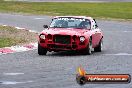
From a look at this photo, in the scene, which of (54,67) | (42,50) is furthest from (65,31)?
(54,67)

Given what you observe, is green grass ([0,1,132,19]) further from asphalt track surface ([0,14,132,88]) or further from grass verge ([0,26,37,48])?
asphalt track surface ([0,14,132,88])

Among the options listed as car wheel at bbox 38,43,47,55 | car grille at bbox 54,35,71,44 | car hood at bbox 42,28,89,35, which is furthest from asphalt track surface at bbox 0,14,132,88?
car hood at bbox 42,28,89,35

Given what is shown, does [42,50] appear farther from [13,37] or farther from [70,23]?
[13,37]

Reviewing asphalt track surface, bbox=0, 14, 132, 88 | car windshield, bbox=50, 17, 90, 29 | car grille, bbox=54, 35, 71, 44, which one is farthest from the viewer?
car windshield, bbox=50, 17, 90, 29

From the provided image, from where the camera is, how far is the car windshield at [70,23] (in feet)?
65.7

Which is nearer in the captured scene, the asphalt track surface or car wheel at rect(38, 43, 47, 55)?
the asphalt track surface

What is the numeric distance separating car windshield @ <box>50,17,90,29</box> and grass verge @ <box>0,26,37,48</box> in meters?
2.79

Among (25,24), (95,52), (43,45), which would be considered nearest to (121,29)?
(25,24)

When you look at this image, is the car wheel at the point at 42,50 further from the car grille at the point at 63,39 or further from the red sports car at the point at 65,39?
the car grille at the point at 63,39

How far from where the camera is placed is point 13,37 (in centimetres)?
2641

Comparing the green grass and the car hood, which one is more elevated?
the car hood

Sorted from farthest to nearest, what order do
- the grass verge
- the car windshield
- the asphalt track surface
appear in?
the grass verge
the car windshield
the asphalt track surface

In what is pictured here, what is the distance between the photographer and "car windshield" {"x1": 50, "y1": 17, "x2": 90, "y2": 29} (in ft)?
65.7

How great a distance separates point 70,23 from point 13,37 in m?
6.73
